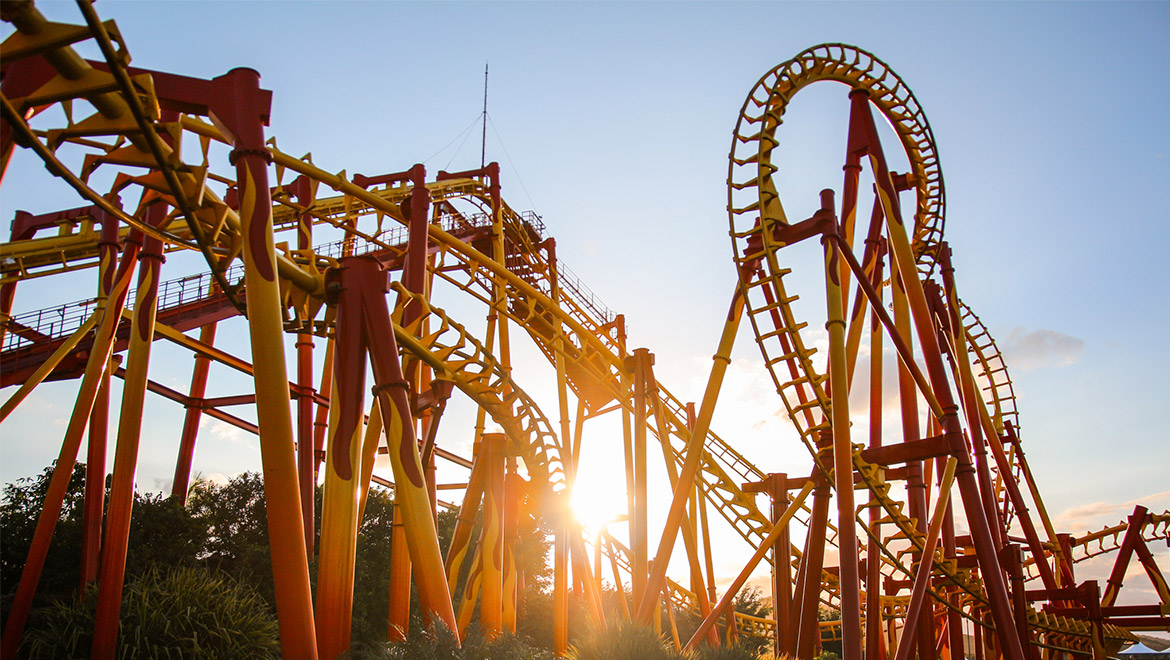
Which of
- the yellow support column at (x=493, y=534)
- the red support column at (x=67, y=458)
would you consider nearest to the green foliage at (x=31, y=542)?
the red support column at (x=67, y=458)

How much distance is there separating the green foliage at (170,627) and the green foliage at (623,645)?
12.1 feet

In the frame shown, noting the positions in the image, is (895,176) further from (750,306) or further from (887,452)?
(887,452)

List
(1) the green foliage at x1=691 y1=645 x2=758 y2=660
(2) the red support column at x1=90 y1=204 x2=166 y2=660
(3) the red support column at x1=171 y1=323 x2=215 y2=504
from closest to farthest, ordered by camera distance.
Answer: (1) the green foliage at x1=691 y1=645 x2=758 y2=660 < (2) the red support column at x1=90 y1=204 x2=166 y2=660 < (3) the red support column at x1=171 y1=323 x2=215 y2=504

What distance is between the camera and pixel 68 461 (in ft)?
29.0

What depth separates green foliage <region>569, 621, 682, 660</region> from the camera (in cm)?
635

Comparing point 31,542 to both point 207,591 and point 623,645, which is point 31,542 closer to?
point 207,591

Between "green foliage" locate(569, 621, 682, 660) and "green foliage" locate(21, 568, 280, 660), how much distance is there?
3694 millimetres

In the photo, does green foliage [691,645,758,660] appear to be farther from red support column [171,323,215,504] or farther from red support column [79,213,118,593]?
red support column [171,323,215,504]

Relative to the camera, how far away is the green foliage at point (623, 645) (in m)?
6.35

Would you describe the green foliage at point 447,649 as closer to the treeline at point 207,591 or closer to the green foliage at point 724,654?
the treeline at point 207,591

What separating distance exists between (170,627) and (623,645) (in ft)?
15.4

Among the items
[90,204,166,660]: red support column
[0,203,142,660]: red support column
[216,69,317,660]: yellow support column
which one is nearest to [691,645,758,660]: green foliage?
[216,69,317,660]: yellow support column

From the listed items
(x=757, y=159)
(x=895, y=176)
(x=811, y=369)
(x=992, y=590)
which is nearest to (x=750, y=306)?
(x=811, y=369)

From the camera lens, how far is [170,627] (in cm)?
816
